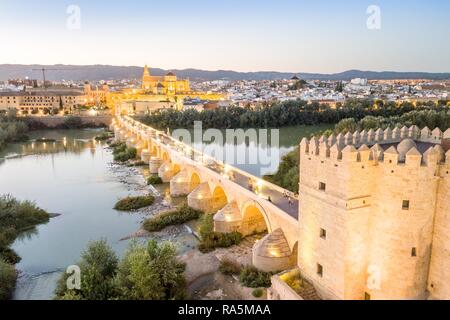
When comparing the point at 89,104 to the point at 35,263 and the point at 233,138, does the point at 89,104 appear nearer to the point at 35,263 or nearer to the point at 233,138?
the point at 233,138

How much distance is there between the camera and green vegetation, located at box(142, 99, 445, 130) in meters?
47.9

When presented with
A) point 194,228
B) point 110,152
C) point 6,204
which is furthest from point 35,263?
point 110,152

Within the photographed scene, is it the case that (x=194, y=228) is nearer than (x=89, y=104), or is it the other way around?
(x=194, y=228)

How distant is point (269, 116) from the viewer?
4816cm

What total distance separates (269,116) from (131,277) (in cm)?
4047

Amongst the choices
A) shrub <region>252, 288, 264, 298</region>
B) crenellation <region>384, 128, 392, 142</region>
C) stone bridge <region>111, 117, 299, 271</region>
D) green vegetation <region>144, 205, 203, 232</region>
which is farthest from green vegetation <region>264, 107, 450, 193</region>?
shrub <region>252, 288, 264, 298</region>

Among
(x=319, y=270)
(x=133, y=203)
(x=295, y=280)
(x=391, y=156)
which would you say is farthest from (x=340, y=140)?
(x=133, y=203)

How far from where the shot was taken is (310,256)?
8586 mm

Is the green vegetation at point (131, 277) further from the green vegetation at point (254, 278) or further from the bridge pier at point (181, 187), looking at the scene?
the bridge pier at point (181, 187)

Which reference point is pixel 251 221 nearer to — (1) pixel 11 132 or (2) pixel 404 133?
(2) pixel 404 133

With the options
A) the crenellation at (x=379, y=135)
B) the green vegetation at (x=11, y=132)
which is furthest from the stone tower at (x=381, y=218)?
the green vegetation at (x=11, y=132)

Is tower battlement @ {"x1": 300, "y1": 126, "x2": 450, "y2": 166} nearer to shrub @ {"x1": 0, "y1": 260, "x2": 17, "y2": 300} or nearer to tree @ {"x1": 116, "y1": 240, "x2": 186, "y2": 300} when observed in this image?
tree @ {"x1": 116, "y1": 240, "x2": 186, "y2": 300}

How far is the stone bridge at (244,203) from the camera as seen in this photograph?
10.5 m

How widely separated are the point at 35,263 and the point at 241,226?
24.1 feet
